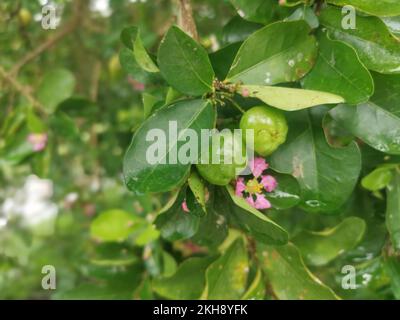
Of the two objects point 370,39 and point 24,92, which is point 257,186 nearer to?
point 370,39

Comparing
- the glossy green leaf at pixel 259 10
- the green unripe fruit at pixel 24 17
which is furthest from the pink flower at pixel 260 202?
the green unripe fruit at pixel 24 17

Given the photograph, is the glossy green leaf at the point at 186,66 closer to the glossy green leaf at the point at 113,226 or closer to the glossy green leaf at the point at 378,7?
the glossy green leaf at the point at 378,7

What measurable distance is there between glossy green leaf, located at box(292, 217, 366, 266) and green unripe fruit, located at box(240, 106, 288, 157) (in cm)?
39

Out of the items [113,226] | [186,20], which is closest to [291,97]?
[186,20]

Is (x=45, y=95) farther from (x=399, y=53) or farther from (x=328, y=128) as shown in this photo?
(x=399, y=53)

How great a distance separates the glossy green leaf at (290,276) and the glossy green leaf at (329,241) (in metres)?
0.10

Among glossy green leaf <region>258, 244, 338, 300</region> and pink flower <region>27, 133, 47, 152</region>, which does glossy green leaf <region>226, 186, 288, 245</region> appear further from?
pink flower <region>27, 133, 47, 152</region>

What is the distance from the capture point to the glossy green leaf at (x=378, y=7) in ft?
2.56

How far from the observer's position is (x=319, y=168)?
0.89 meters

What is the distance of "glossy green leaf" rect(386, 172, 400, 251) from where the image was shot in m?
0.98

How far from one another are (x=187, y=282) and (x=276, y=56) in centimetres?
58

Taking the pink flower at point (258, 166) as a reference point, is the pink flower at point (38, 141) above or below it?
above

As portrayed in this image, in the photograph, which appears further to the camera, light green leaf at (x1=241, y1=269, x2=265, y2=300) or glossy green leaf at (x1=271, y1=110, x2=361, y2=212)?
light green leaf at (x1=241, y1=269, x2=265, y2=300)

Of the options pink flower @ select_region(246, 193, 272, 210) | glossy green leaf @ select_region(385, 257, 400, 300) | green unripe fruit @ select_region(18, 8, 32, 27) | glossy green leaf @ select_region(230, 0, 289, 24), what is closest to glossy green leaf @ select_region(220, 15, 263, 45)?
glossy green leaf @ select_region(230, 0, 289, 24)
